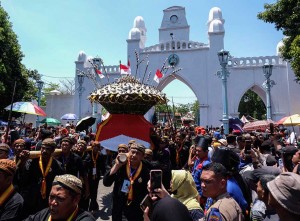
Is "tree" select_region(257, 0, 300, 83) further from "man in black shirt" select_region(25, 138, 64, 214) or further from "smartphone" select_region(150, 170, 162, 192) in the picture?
"smartphone" select_region(150, 170, 162, 192)

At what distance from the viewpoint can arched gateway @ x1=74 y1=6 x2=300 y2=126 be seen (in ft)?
68.5

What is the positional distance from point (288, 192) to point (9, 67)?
17968 mm

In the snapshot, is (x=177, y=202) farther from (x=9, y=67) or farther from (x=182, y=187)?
(x=9, y=67)

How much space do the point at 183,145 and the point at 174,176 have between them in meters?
4.70

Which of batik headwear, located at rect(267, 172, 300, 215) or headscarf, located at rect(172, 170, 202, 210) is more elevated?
batik headwear, located at rect(267, 172, 300, 215)

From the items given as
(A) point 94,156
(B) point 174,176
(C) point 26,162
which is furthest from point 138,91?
(B) point 174,176

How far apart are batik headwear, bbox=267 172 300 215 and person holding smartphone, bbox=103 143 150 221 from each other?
2061mm

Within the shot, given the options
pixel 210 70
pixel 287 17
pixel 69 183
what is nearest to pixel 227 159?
pixel 69 183

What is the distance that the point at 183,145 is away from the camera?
734cm

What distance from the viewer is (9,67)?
16.6 m

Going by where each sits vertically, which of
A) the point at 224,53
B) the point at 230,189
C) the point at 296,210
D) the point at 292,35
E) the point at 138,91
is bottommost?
the point at 230,189

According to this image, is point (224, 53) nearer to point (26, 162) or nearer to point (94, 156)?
point (94, 156)

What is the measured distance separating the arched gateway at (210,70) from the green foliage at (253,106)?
16.3 metres

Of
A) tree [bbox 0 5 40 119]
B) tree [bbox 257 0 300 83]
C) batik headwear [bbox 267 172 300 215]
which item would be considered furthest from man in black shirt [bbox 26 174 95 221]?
tree [bbox 0 5 40 119]
